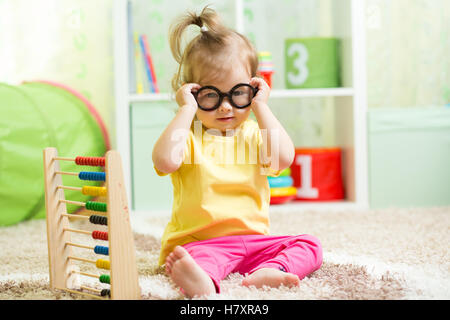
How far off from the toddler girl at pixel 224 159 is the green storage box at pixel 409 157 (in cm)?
95

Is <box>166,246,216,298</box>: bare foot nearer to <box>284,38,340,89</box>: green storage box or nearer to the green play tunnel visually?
the green play tunnel

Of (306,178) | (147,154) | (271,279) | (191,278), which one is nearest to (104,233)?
(191,278)

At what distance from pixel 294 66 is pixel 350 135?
320 millimetres

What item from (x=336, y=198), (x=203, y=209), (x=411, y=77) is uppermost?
(x=411, y=77)

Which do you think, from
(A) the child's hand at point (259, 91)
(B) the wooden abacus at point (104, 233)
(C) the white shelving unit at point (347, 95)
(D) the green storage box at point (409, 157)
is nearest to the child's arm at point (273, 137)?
(A) the child's hand at point (259, 91)

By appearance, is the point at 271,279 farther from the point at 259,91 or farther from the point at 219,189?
the point at 259,91

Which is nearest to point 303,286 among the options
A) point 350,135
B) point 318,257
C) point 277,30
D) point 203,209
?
point 318,257

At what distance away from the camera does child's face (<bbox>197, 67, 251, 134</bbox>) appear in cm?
103

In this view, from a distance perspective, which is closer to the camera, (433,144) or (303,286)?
(303,286)

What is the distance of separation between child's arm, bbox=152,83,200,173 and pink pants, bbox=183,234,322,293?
154 millimetres

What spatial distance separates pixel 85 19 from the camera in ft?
7.54

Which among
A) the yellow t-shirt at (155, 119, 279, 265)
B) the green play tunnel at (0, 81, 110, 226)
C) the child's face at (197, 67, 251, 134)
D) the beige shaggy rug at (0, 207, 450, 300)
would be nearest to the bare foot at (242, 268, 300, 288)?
the beige shaggy rug at (0, 207, 450, 300)

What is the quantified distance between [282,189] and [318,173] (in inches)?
7.4
